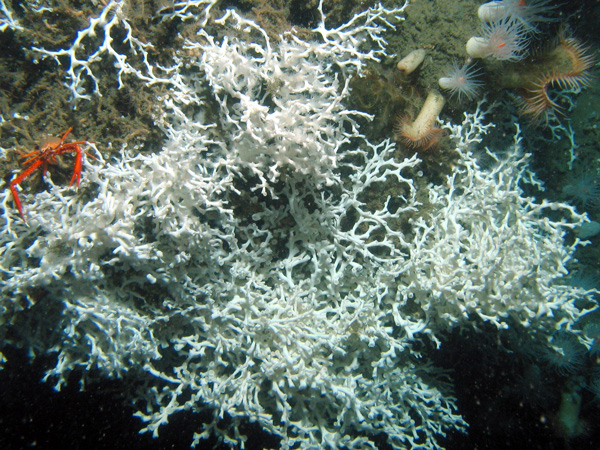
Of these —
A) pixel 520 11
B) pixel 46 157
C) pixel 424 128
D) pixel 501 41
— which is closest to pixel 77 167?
pixel 46 157

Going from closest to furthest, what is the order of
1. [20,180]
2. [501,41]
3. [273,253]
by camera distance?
[20,180], [501,41], [273,253]

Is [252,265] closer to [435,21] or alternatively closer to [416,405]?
[416,405]

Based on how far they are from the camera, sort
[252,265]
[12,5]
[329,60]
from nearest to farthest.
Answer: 1. [12,5]
2. [329,60]
3. [252,265]

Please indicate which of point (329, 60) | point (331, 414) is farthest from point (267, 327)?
point (329, 60)

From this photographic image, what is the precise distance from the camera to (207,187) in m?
2.33

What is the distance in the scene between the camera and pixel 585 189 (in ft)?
11.5

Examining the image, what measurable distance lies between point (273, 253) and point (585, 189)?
3586 millimetres

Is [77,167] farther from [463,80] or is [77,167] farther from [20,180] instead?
[463,80]

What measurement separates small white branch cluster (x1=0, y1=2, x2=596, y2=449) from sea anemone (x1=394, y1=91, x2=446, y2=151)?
0.46ft

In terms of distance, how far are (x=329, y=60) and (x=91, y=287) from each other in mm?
2600

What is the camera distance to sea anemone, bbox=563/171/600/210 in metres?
3.51

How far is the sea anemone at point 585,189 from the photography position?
11.5 feet

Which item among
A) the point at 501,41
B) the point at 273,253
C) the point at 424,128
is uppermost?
the point at 501,41

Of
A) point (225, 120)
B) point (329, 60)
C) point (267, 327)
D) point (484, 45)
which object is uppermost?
point (484, 45)
